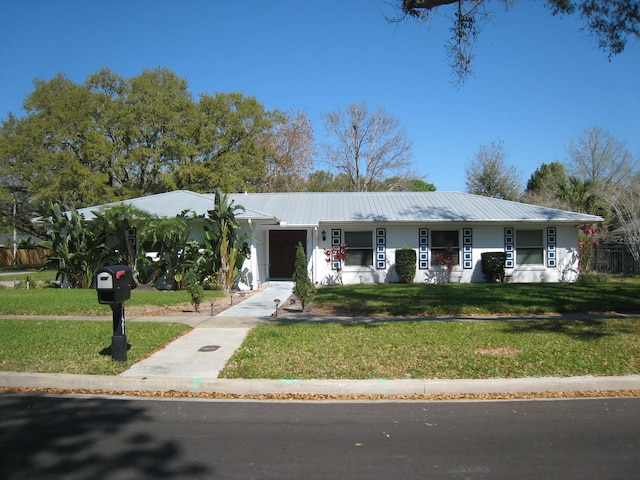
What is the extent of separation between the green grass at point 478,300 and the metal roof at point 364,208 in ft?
11.8

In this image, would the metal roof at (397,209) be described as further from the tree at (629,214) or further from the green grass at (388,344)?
the green grass at (388,344)

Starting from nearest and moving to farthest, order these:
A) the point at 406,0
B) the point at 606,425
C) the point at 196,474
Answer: the point at 196,474
the point at 606,425
the point at 406,0

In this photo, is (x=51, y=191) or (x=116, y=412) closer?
(x=116, y=412)

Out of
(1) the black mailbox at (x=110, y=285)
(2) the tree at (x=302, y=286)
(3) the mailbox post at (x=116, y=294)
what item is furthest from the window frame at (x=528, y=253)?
(1) the black mailbox at (x=110, y=285)

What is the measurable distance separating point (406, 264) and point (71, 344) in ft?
41.9

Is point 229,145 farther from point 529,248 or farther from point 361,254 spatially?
point 529,248

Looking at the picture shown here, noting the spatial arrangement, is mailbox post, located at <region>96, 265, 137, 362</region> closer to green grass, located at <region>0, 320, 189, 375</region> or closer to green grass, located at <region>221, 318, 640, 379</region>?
green grass, located at <region>0, 320, 189, 375</region>

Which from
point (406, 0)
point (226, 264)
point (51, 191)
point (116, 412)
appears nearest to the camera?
point (116, 412)

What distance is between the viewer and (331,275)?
64.9 ft

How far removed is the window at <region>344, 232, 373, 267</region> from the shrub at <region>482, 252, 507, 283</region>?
425cm

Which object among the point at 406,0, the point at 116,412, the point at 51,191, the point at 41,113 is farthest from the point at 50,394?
the point at 41,113

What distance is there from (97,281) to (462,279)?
49.5 ft

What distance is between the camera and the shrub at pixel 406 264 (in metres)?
19.1

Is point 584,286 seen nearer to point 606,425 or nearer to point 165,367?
point 606,425
